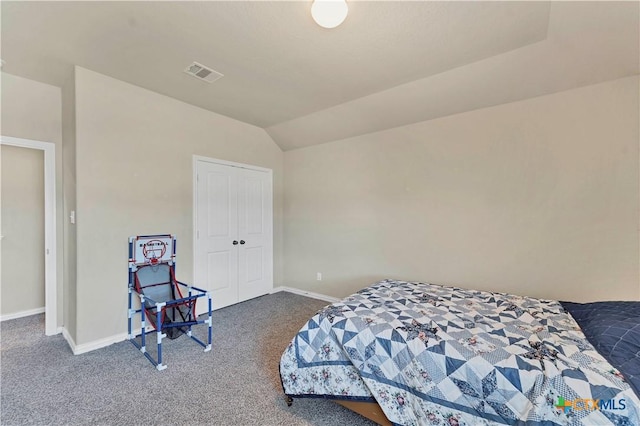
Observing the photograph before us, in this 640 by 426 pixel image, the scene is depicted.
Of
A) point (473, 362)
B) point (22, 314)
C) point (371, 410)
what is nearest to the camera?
point (473, 362)

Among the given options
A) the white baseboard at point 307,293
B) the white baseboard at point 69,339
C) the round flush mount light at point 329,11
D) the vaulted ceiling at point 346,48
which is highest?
the vaulted ceiling at point 346,48

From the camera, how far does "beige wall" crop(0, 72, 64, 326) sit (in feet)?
8.56

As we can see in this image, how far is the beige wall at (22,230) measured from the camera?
11.0ft

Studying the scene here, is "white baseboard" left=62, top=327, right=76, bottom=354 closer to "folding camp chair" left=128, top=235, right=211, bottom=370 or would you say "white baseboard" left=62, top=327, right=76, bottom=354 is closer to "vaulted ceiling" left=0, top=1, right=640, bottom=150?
"folding camp chair" left=128, top=235, right=211, bottom=370

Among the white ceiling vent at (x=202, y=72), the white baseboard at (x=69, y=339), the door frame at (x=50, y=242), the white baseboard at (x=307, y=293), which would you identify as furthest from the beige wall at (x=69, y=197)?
the white baseboard at (x=307, y=293)

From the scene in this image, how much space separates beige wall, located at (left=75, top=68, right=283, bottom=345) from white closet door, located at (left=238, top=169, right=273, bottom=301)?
0.77 m

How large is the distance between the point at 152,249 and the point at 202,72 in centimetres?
194

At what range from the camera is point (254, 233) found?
13.8ft

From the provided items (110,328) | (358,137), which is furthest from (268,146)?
(110,328)

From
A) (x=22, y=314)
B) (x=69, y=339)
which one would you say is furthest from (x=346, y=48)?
(x=22, y=314)

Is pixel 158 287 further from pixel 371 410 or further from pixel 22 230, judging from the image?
pixel 371 410

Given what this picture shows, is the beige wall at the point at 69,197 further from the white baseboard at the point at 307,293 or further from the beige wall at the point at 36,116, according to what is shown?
the white baseboard at the point at 307,293

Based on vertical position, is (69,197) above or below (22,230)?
above

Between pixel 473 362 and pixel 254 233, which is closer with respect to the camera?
pixel 473 362
